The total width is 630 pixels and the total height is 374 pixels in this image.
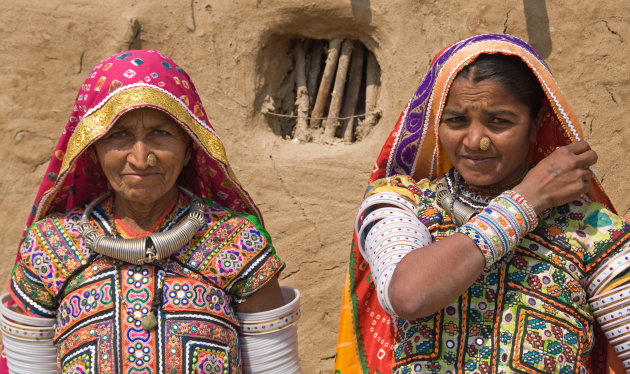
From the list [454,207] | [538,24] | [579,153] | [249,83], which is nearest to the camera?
[579,153]

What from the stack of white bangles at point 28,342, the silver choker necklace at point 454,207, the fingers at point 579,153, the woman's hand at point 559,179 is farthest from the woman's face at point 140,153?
the fingers at point 579,153

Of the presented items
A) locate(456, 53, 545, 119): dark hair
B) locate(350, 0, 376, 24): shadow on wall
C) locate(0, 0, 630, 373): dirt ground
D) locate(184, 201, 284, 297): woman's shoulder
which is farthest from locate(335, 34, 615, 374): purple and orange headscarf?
locate(350, 0, 376, 24): shadow on wall

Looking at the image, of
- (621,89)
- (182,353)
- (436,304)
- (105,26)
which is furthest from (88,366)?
(621,89)

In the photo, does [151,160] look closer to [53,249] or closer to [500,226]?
[53,249]

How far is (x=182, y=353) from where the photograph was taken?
2.18m

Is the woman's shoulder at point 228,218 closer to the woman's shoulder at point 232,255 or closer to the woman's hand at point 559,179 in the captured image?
the woman's shoulder at point 232,255

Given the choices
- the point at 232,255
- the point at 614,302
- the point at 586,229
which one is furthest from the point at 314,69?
the point at 614,302

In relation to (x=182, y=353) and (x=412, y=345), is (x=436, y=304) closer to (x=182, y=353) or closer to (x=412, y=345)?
(x=412, y=345)

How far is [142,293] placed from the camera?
7.28 ft

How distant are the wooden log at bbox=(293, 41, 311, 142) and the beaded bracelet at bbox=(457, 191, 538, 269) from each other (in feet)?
7.67

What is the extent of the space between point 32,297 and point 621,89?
289 centimetres

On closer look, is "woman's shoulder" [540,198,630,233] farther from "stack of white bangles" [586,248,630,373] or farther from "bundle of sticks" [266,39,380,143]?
"bundle of sticks" [266,39,380,143]

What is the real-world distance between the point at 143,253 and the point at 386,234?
76 cm

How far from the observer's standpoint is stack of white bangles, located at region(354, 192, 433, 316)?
1.97m
